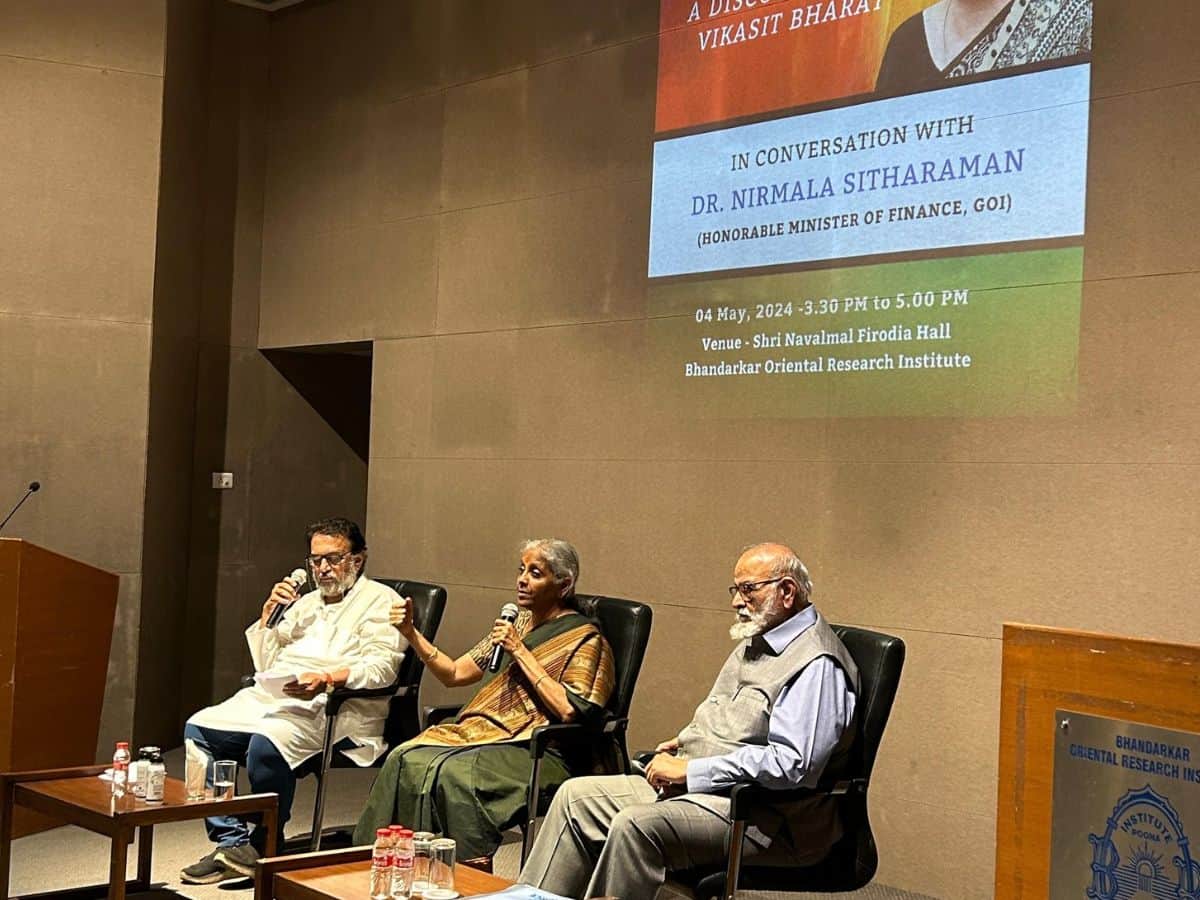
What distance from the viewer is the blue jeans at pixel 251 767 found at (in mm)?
4367

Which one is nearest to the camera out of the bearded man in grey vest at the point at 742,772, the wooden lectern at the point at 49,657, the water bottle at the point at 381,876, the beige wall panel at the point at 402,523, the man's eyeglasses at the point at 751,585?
the water bottle at the point at 381,876

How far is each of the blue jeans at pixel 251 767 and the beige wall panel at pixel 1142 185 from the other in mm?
2818

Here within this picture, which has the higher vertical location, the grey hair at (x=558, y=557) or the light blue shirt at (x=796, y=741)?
the grey hair at (x=558, y=557)

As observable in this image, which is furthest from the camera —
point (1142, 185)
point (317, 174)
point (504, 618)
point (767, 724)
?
point (317, 174)

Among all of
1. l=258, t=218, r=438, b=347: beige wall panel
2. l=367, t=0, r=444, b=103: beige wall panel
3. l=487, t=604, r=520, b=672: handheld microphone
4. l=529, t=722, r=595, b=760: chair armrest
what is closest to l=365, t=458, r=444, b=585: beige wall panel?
l=258, t=218, r=438, b=347: beige wall panel

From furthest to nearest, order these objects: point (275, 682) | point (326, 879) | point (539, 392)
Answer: point (539, 392), point (275, 682), point (326, 879)

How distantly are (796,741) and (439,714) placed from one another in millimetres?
1519

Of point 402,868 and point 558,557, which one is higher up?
point 558,557

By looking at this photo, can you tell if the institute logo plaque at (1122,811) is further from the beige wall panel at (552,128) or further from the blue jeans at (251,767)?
the beige wall panel at (552,128)

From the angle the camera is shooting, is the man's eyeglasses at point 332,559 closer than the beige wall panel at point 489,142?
Yes

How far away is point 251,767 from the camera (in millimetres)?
4367

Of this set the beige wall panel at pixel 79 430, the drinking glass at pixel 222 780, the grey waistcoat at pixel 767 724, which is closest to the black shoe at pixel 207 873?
the drinking glass at pixel 222 780

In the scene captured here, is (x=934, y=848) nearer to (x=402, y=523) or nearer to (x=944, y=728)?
(x=944, y=728)

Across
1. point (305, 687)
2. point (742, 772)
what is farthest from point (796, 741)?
point (305, 687)
